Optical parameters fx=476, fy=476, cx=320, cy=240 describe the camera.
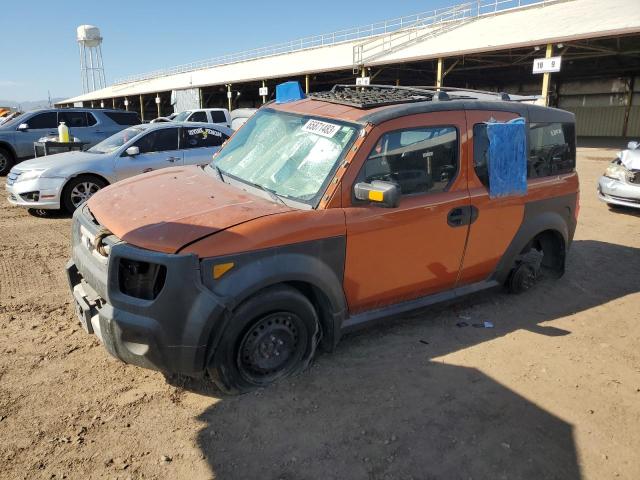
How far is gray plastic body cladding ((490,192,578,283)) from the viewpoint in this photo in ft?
14.3

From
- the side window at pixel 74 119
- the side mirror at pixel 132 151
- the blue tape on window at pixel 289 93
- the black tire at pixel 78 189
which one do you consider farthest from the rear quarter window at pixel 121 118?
the blue tape on window at pixel 289 93

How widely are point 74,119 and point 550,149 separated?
12.3 m

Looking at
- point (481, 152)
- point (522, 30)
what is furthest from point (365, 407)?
point (522, 30)

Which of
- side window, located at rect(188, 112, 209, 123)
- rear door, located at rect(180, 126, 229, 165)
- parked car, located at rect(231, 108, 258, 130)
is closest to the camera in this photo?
rear door, located at rect(180, 126, 229, 165)

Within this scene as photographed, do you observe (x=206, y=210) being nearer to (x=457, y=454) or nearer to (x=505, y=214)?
(x=457, y=454)

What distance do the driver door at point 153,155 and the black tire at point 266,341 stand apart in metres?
5.78

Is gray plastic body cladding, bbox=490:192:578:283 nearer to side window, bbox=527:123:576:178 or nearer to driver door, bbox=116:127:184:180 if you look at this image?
side window, bbox=527:123:576:178

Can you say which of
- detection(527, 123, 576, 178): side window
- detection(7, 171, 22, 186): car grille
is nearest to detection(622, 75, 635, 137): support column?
detection(527, 123, 576, 178): side window

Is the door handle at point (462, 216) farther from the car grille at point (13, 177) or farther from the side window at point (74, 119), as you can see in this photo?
the side window at point (74, 119)

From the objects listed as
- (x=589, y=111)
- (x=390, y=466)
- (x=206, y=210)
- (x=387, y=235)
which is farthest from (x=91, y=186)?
(x=589, y=111)

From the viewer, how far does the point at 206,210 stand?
3.09 metres

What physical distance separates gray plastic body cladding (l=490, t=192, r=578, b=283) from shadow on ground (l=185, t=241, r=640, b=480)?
0.77 meters

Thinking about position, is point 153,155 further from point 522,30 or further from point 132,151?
point 522,30

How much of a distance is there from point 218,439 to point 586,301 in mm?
3922
